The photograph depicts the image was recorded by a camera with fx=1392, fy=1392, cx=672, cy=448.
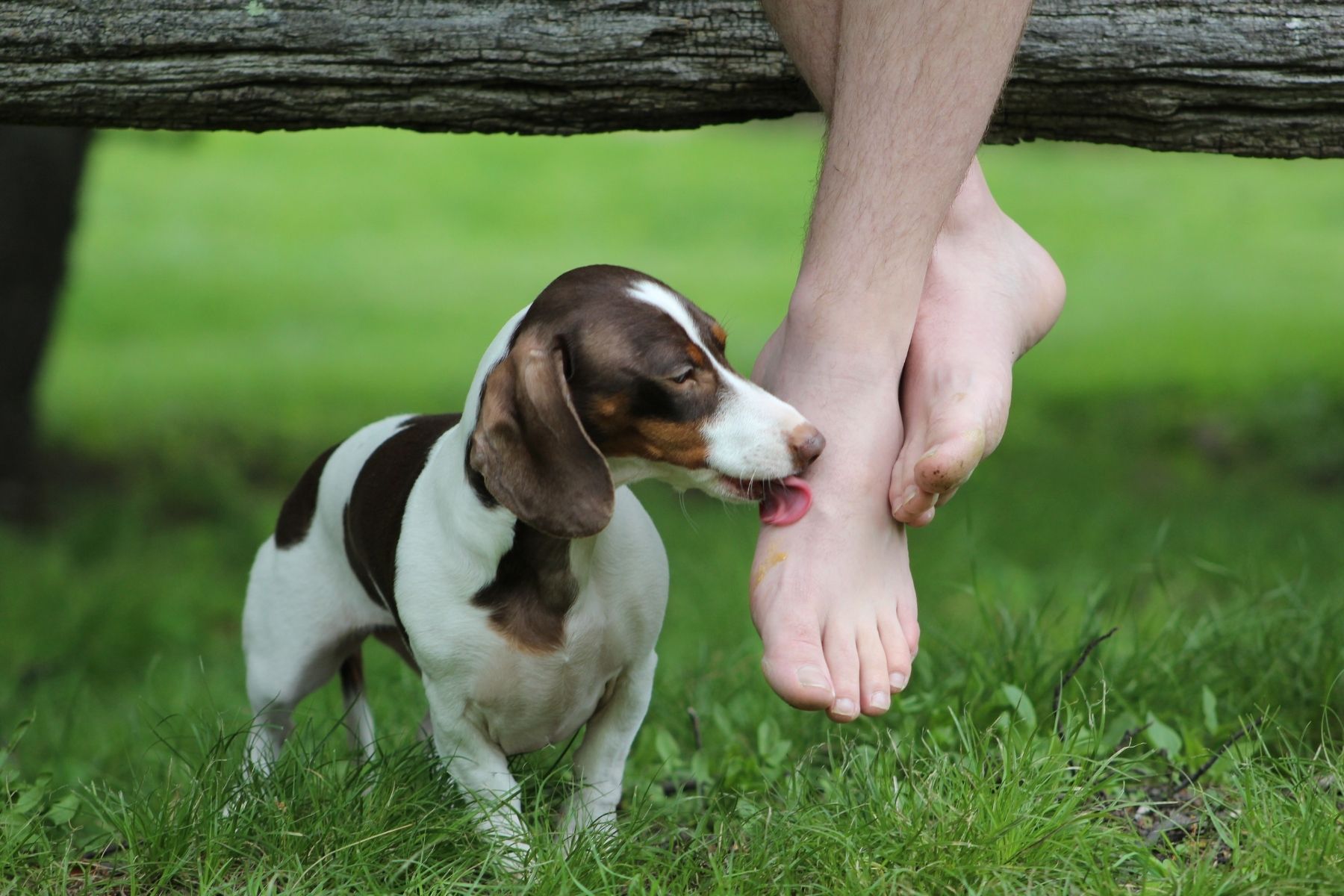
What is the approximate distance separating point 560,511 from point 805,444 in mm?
385

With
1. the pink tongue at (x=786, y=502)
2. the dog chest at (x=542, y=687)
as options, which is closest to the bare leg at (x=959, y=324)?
the pink tongue at (x=786, y=502)

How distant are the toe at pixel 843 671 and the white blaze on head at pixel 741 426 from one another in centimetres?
29

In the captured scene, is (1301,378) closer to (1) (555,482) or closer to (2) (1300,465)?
(2) (1300,465)

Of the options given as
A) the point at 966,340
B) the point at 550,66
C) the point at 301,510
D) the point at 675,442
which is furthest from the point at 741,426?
the point at 301,510

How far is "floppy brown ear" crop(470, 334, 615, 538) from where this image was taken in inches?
79.7

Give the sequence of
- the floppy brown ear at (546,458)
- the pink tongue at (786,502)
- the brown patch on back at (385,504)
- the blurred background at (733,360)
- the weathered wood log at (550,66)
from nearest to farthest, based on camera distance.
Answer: the floppy brown ear at (546,458) < the pink tongue at (786,502) < the brown patch on back at (385,504) < the weathered wood log at (550,66) < the blurred background at (733,360)

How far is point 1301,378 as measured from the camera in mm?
7383

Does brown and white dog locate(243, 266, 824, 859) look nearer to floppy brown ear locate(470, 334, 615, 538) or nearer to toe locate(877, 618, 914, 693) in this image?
floppy brown ear locate(470, 334, 615, 538)

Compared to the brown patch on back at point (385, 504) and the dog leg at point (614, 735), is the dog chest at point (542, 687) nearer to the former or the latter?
the dog leg at point (614, 735)

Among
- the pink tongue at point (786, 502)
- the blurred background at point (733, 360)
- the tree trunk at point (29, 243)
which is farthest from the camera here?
the tree trunk at point (29, 243)

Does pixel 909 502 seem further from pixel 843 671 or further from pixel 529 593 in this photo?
pixel 529 593

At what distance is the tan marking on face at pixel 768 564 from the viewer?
227 cm

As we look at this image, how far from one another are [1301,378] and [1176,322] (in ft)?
7.06

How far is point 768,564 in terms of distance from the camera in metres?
2.29
